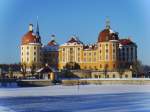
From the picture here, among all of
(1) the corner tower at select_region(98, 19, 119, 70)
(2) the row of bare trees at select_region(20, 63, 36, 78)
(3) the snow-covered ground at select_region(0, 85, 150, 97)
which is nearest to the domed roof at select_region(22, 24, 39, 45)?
(2) the row of bare trees at select_region(20, 63, 36, 78)

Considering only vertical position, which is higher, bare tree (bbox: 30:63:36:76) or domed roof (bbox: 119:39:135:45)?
domed roof (bbox: 119:39:135:45)

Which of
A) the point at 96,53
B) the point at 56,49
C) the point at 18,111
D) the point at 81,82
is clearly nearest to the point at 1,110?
the point at 18,111

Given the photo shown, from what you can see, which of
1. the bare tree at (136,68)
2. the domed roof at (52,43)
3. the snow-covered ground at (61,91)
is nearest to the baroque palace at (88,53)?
the bare tree at (136,68)

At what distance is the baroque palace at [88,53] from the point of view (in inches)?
1999

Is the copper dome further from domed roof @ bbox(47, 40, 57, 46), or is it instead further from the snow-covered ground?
the snow-covered ground

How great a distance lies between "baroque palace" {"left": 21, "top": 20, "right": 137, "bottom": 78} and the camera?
50.8 m

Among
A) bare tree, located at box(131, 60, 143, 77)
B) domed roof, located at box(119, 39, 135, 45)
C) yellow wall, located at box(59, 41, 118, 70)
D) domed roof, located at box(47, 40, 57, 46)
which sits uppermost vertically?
domed roof, located at box(47, 40, 57, 46)

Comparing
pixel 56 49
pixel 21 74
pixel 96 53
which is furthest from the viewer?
pixel 56 49

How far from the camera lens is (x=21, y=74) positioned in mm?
44625

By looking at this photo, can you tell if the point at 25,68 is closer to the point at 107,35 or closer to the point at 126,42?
the point at 107,35

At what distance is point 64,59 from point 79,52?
6.53ft

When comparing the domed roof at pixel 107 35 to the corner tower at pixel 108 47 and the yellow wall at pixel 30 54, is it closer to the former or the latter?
the corner tower at pixel 108 47

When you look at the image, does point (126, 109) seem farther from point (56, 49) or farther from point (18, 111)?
point (56, 49)

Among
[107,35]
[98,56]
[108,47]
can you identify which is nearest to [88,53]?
[98,56]
